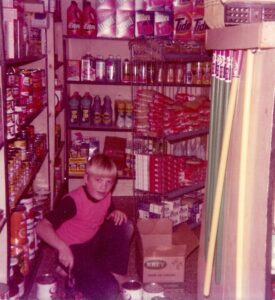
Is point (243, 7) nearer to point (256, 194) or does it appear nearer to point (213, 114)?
point (213, 114)

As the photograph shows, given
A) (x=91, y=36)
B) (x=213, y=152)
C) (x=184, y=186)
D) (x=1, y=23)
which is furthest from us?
(x=91, y=36)

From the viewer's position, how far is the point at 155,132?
→ 15.5ft

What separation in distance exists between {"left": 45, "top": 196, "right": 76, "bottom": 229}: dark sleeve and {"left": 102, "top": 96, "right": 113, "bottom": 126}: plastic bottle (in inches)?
97.3

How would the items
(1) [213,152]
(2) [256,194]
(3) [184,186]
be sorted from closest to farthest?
1. (2) [256,194]
2. (1) [213,152]
3. (3) [184,186]

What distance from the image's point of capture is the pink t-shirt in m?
3.74

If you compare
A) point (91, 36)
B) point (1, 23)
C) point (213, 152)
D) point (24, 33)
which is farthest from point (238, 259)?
point (91, 36)

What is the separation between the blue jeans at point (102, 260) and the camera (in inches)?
141

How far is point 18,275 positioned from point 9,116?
1.01 metres

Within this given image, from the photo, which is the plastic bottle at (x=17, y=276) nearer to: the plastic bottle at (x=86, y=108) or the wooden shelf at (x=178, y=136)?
the wooden shelf at (x=178, y=136)

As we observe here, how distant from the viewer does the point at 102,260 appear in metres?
3.87

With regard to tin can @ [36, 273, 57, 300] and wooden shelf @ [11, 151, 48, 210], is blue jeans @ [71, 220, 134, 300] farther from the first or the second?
wooden shelf @ [11, 151, 48, 210]

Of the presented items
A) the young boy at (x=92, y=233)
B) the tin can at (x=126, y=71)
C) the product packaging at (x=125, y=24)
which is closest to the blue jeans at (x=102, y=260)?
the young boy at (x=92, y=233)

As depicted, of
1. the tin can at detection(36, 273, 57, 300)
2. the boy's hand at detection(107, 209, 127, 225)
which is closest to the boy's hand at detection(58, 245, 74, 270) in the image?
the tin can at detection(36, 273, 57, 300)

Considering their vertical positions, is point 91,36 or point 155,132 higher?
point 91,36
